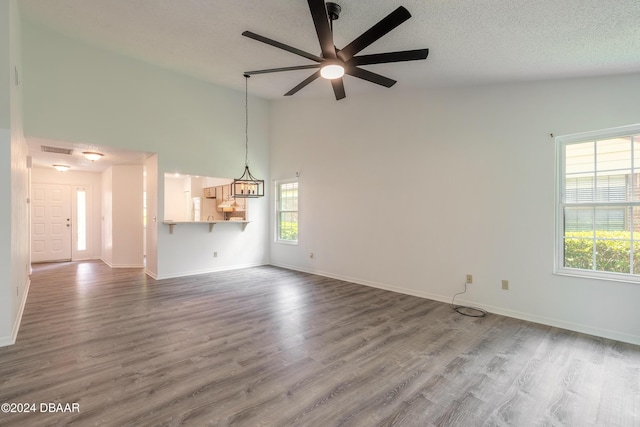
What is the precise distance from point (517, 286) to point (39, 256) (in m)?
10.1

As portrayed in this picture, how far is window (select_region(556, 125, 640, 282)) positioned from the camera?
3092 mm

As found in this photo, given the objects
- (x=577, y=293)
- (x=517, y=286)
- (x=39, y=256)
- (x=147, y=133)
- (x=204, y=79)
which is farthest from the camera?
(x=39, y=256)

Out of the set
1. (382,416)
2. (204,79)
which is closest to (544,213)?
(382,416)

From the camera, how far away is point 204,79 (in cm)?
578

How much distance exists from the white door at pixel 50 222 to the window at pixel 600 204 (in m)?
10.3

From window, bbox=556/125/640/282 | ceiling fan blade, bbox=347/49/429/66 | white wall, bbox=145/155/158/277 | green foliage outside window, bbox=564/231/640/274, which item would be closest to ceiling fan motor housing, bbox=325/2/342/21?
ceiling fan blade, bbox=347/49/429/66

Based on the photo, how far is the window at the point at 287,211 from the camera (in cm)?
671

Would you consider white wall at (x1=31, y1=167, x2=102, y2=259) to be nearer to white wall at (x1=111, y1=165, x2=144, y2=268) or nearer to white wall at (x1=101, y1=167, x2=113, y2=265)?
white wall at (x1=101, y1=167, x2=113, y2=265)

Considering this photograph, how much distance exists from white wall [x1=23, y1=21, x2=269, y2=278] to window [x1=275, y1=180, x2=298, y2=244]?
351 millimetres

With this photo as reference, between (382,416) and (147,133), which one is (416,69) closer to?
(382,416)

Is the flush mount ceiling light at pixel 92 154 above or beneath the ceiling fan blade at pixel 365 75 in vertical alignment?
beneath

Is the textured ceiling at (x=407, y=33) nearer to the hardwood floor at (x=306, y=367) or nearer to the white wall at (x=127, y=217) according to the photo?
the hardwood floor at (x=306, y=367)

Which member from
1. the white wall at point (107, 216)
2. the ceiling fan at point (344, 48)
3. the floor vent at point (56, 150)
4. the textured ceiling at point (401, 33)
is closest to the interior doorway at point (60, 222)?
the white wall at point (107, 216)

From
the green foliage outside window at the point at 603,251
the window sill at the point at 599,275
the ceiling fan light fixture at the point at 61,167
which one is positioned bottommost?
the window sill at the point at 599,275
